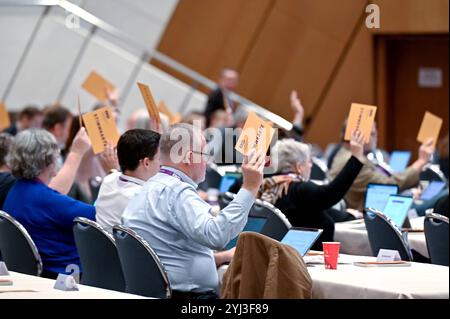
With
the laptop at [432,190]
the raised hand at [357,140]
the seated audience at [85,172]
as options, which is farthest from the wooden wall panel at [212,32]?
the raised hand at [357,140]

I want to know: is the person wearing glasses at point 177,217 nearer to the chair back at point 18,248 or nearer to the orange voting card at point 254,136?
the orange voting card at point 254,136

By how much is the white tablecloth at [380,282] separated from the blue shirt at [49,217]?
56.7 inches

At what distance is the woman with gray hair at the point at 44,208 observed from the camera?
16.7 feet

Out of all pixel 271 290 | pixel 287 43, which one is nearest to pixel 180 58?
pixel 287 43

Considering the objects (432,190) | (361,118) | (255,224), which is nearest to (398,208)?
(361,118)

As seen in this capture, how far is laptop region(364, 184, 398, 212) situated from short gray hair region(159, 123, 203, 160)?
234cm

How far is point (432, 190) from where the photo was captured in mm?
7633

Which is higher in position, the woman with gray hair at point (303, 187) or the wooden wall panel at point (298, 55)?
the wooden wall panel at point (298, 55)

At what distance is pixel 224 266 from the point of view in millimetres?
4480

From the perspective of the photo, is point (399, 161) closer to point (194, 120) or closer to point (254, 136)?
point (194, 120)

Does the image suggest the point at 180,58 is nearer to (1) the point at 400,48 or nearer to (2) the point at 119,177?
(1) the point at 400,48

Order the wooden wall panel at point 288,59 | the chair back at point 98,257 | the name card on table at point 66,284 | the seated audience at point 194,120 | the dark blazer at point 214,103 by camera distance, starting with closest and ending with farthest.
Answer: the name card on table at point 66,284 → the chair back at point 98,257 → the seated audience at point 194,120 → the dark blazer at point 214,103 → the wooden wall panel at point 288,59

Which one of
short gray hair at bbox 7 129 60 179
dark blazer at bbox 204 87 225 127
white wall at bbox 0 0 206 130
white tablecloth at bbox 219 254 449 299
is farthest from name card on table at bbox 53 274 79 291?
white wall at bbox 0 0 206 130

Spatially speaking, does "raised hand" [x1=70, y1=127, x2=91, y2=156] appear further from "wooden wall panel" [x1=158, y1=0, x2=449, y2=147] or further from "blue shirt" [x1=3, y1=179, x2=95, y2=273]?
"wooden wall panel" [x1=158, y1=0, x2=449, y2=147]
